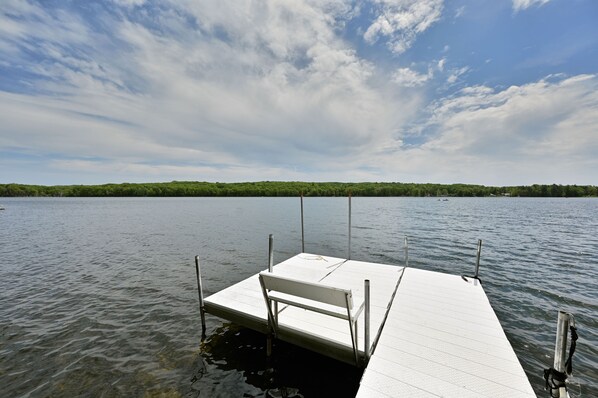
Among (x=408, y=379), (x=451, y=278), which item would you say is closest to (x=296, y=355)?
(x=408, y=379)

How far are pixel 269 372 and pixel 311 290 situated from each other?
2.60 metres

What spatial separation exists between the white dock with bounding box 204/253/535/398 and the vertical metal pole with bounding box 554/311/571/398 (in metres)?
0.46

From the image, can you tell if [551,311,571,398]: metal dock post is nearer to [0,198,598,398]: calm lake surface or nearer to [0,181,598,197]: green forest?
[0,198,598,398]: calm lake surface

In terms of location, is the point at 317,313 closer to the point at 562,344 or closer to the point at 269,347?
the point at 269,347

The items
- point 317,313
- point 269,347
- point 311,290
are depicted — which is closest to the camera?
point 311,290

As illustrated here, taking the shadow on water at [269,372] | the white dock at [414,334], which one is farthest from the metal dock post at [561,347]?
the shadow on water at [269,372]

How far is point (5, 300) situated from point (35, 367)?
5996mm

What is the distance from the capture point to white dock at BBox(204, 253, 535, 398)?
373cm

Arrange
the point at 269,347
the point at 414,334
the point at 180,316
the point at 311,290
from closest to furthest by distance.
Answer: the point at 311,290 → the point at 414,334 → the point at 269,347 → the point at 180,316

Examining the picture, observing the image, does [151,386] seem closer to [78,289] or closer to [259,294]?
[259,294]

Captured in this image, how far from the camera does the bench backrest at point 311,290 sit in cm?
422

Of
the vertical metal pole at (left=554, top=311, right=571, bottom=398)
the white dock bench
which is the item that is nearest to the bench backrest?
the white dock bench

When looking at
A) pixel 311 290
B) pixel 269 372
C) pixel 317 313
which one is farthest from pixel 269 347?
pixel 311 290

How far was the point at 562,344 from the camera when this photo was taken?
3699 millimetres
